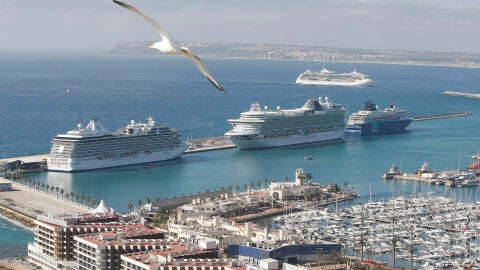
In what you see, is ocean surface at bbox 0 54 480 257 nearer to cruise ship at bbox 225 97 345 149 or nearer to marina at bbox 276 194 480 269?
cruise ship at bbox 225 97 345 149

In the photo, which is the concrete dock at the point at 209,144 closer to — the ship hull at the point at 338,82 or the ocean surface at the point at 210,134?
the ocean surface at the point at 210,134

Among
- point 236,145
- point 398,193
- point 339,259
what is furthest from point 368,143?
point 339,259

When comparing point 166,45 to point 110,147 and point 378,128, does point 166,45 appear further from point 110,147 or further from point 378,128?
point 378,128

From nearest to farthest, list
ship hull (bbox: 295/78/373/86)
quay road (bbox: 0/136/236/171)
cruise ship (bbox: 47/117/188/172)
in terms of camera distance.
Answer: cruise ship (bbox: 47/117/188/172) < quay road (bbox: 0/136/236/171) < ship hull (bbox: 295/78/373/86)

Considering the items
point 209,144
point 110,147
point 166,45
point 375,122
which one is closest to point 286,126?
point 209,144

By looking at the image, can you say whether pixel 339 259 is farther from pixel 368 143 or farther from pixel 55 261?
pixel 368 143

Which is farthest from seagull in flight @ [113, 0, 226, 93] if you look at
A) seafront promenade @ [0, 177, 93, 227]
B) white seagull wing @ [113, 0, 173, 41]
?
seafront promenade @ [0, 177, 93, 227]
